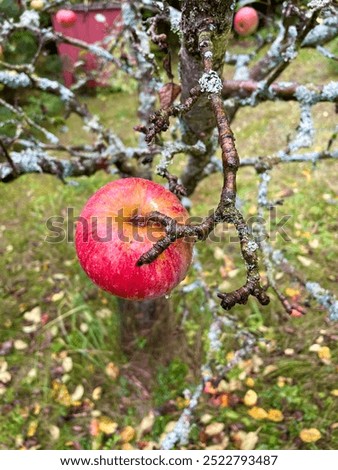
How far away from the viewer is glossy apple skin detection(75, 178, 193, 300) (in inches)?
38.8

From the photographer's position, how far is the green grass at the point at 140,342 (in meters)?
2.49

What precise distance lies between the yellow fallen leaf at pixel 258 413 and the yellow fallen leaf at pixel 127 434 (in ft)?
2.06

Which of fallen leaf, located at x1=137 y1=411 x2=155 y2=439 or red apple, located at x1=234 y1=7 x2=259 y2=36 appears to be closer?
fallen leaf, located at x1=137 y1=411 x2=155 y2=439

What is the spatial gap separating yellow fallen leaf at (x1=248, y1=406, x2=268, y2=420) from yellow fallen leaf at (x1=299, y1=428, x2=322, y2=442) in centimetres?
20

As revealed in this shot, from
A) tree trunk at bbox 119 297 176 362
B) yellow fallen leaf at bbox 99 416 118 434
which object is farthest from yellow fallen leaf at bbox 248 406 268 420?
yellow fallen leaf at bbox 99 416 118 434

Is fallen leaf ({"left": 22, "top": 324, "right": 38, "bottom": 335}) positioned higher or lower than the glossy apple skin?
lower

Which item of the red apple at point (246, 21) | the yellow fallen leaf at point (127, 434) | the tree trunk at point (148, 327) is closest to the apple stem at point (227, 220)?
the tree trunk at point (148, 327)

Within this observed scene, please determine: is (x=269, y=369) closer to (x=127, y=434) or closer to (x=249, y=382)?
(x=249, y=382)

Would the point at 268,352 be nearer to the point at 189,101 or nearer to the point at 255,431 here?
the point at 255,431

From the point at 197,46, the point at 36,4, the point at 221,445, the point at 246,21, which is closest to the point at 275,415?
the point at 221,445

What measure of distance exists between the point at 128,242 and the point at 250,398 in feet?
5.87

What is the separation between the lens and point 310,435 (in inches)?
90.2

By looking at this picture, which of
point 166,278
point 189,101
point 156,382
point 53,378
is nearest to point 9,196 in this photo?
point 53,378

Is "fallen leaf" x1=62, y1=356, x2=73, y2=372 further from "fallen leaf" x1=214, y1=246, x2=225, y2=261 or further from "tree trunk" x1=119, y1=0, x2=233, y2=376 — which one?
"fallen leaf" x1=214, y1=246, x2=225, y2=261
